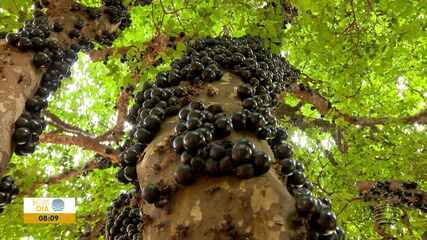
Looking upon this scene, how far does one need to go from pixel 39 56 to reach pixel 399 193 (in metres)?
4.65

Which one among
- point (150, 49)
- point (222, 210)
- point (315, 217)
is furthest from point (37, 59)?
point (150, 49)

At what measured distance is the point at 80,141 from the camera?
5.61 meters

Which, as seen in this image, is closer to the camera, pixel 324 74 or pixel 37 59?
pixel 37 59

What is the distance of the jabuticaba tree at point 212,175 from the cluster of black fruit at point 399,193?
11.0 ft

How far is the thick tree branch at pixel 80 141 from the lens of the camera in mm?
5504

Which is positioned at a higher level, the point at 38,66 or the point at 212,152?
the point at 38,66

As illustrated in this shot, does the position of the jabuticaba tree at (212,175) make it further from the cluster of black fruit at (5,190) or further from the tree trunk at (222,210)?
the cluster of black fruit at (5,190)

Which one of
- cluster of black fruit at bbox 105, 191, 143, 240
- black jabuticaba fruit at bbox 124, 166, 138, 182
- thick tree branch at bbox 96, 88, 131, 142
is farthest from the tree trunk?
thick tree branch at bbox 96, 88, 131, 142

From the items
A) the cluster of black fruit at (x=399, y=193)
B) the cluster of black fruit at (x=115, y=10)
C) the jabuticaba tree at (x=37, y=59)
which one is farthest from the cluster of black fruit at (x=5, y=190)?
the cluster of black fruit at (x=399, y=193)

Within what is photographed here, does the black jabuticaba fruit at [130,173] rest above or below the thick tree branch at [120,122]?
below

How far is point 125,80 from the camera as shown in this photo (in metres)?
4.91

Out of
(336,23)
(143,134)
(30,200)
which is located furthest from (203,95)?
(30,200)
